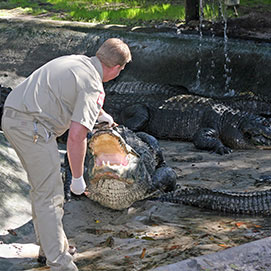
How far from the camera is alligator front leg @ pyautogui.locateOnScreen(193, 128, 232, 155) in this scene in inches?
268

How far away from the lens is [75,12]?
12430mm

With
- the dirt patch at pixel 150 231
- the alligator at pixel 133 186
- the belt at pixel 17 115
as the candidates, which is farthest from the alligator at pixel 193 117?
the belt at pixel 17 115

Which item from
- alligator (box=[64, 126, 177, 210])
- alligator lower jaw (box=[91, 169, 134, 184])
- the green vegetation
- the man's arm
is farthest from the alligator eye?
the man's arm

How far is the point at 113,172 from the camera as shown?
424 cm

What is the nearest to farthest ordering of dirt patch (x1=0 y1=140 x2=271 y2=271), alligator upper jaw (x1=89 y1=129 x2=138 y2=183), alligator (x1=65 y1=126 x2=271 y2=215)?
dirt patch (x1=0 y1=140 x2=271 y2=271) < alligator upper jaw (x1=89 y1=129 x2=138 y2=183) < alligator (x1=65 y1=126 x2=271 y2=215)

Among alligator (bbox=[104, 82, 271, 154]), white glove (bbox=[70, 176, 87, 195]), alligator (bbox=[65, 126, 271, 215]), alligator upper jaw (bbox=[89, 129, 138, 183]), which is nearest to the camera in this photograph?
white glove (bbox=[70, 176, 87, 195])

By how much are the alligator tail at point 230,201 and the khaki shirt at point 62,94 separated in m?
1.55

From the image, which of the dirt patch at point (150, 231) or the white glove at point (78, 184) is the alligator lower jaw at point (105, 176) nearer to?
the dirt patch at point (150, 231)

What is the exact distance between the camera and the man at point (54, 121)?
10.2 ft

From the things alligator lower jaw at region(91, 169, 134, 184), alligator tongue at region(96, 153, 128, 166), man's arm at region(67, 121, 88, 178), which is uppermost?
man's arm at region(67, 121, 88, 178)

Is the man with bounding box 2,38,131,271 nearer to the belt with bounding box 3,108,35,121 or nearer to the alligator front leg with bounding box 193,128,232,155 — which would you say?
the belt with bounding box 3,108,35,121

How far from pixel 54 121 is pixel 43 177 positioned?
0.33 meters

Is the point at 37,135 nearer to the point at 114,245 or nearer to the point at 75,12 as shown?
the point at 114,245

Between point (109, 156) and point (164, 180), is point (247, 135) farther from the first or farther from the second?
point (109, 156)
